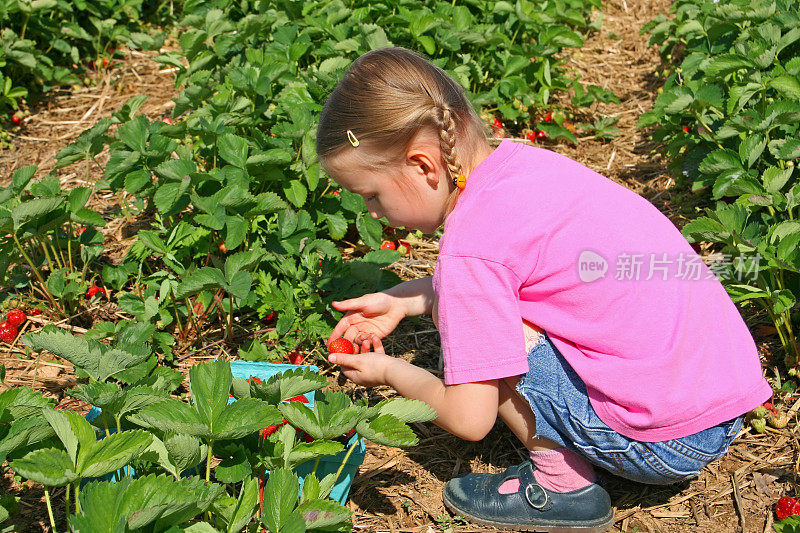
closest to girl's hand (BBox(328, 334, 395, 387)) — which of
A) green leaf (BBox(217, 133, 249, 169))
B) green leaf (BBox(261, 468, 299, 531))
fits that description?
green leaf (BBox(261, 468, 299, 531))

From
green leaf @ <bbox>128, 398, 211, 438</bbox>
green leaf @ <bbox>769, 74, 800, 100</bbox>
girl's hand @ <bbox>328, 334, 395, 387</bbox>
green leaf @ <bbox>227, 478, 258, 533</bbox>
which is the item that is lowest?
girl's hand @ <bbox>328, 334, 395, 387</bbox>

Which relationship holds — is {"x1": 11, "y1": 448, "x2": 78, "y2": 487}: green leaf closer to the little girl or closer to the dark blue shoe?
the little girl

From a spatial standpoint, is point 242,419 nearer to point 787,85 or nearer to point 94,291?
point 94,291

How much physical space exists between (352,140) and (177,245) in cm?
120

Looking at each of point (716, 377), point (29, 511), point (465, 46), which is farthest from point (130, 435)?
point (465, 46)

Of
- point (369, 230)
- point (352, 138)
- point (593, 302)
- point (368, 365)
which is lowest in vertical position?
point (369, 230)

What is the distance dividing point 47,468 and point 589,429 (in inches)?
50.1

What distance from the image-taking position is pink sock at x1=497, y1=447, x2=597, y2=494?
2162 mm

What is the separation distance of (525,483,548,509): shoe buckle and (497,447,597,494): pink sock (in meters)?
0.04

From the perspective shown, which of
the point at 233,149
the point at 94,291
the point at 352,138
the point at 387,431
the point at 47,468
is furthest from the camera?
the point at 94,291

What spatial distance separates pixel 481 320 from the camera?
187 cm

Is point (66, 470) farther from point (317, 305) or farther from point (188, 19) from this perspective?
point (188, 19)

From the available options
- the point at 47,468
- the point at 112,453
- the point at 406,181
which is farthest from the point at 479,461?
the point at 47,468

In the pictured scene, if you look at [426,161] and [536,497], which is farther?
[536,497]
